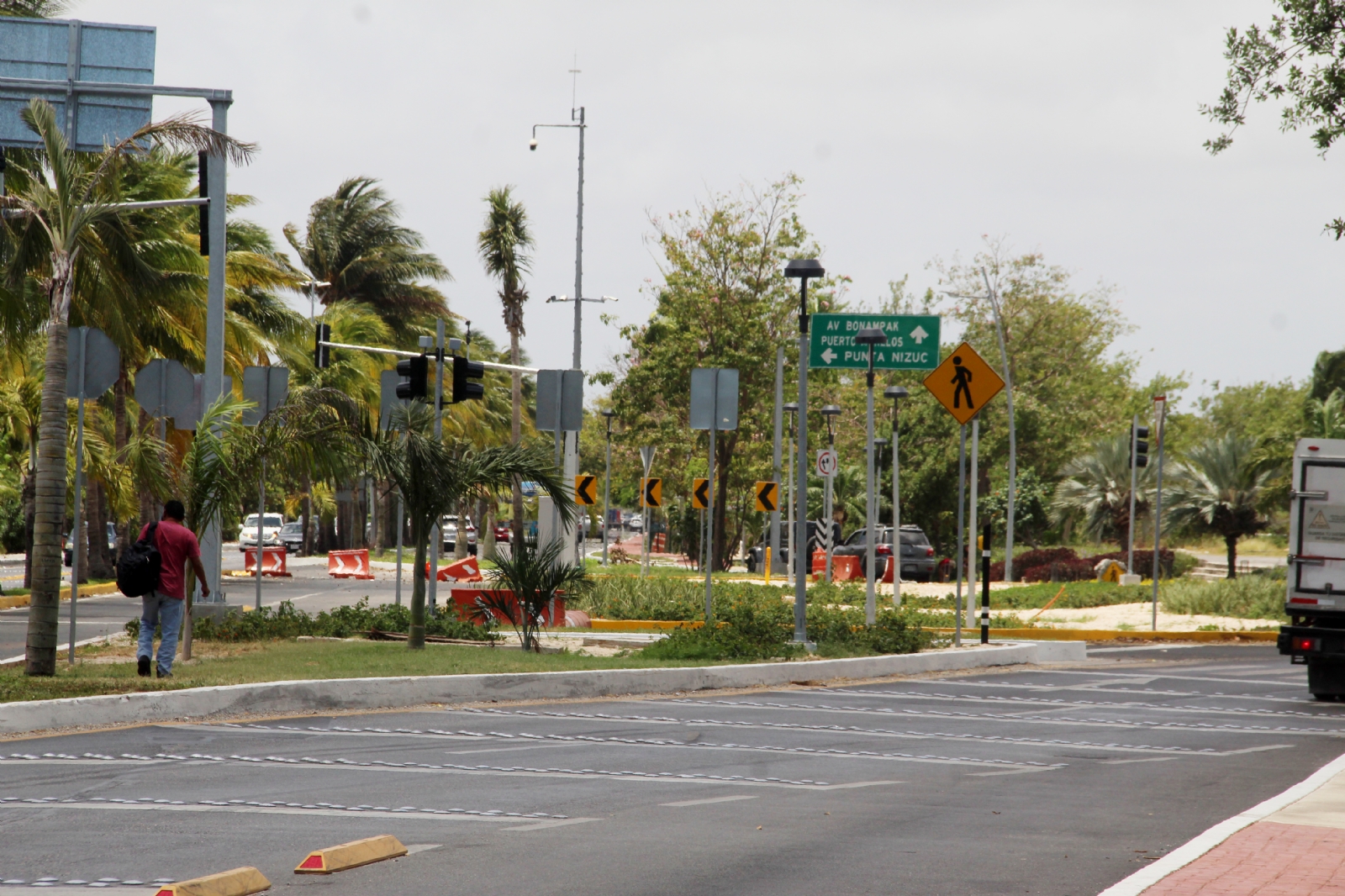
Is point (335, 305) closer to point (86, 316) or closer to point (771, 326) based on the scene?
point (771, 326)

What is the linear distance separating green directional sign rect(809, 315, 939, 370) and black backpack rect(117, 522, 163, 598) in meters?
11.8

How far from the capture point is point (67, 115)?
806 inches

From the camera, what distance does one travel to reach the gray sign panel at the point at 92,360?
45.8 feet

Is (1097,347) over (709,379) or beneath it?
over

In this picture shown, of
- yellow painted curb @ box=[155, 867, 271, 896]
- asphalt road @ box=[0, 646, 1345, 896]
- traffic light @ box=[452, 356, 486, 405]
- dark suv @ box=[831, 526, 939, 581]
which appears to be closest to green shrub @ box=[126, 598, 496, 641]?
traffic light @ box=[452, 356, 486, 405]

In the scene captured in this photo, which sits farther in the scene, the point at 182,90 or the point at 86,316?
the point at 86,316

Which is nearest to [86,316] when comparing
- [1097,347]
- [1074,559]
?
[1074,559]

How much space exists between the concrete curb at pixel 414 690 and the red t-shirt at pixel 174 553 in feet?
5.35

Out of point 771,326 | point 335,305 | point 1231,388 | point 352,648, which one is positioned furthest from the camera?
point 1231,388

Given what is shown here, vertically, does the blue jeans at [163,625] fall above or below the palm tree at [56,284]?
below

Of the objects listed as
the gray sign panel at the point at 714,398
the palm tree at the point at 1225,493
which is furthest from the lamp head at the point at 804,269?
the palm tree at the point at 1225,493

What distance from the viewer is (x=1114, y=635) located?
1013 inches

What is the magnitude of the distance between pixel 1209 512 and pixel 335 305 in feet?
99.8

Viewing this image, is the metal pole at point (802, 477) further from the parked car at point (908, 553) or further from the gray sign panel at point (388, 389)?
the parked car at point (908, 553)
